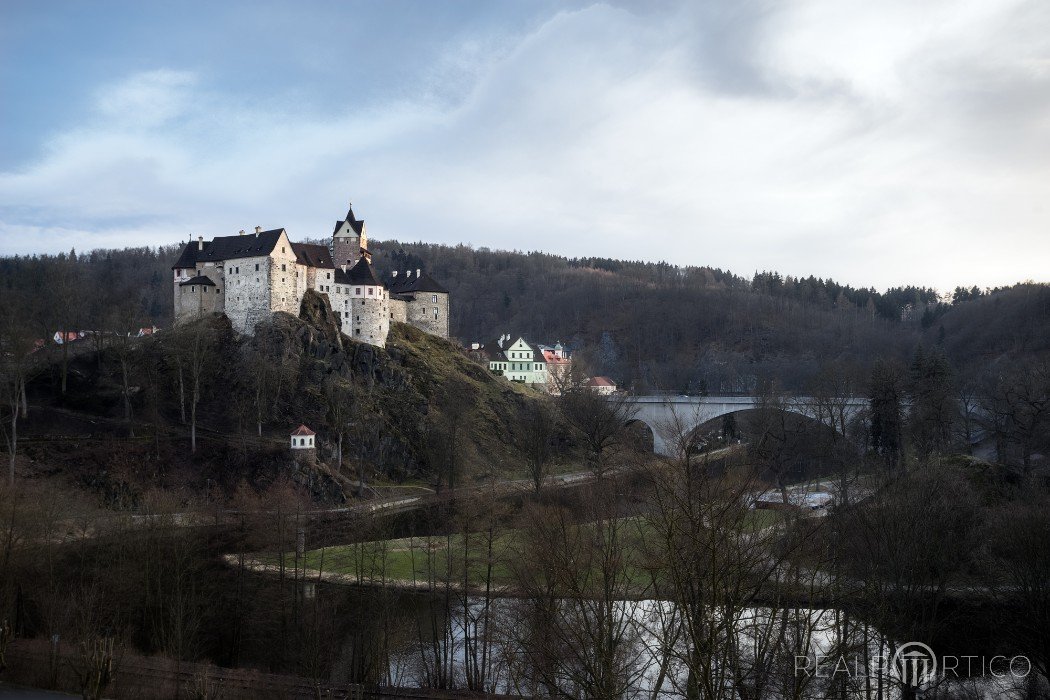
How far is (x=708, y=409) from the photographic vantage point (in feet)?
226

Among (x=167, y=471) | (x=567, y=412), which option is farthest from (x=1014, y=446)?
(x=167, y=471)

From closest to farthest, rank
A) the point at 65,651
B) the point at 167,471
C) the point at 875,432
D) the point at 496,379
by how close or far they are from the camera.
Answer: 1. the point at 65,651
2. the point at 167,471
3. the point at 875,432
4. the point at 496,379

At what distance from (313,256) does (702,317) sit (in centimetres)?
10876

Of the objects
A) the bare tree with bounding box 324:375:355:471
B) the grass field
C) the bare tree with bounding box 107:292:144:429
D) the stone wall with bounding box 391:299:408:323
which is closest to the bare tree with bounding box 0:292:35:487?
the bare tree with bounding box 107:292:144:429

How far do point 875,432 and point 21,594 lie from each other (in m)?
50.0

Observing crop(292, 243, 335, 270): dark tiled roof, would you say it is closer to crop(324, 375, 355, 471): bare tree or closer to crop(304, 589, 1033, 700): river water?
crop(324, 375, 355, 471): bare tree

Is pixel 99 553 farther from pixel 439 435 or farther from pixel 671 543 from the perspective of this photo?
pixel 439 435

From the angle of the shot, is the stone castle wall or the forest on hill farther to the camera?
the forest on hill

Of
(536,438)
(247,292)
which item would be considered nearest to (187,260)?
(247,292)

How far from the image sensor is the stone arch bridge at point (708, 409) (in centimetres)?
5953

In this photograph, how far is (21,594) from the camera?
931 inches

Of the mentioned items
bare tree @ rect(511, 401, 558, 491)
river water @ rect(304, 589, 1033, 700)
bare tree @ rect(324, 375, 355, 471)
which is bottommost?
river water @ rect(304, 589, 1033, 700)

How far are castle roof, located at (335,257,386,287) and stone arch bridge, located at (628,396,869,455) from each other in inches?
955

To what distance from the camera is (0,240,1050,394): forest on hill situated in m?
104
